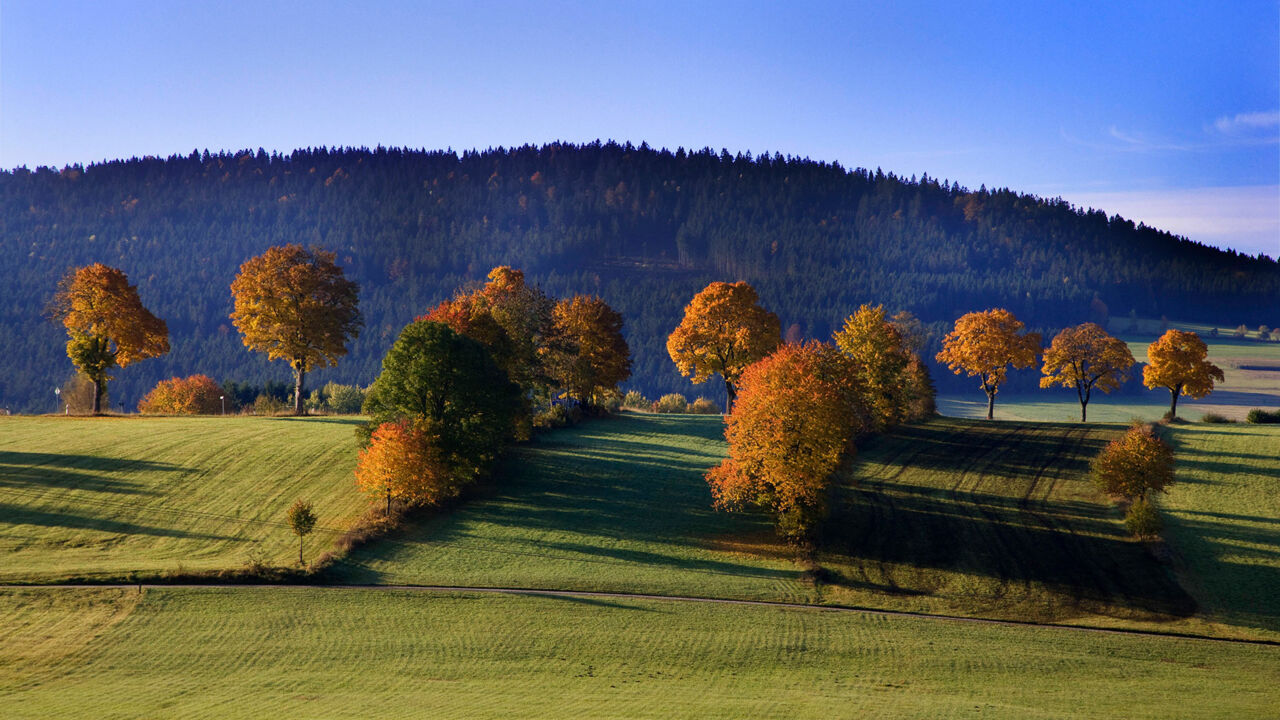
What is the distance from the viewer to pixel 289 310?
81500 millimetres

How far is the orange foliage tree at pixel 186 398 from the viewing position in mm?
114444

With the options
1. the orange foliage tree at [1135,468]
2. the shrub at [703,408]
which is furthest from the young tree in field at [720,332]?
the orange foliage tree at [1135,468]

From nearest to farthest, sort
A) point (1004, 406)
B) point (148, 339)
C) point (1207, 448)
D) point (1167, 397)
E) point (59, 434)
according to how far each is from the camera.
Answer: point (59, 434) → point (1207, 448) → point (148, 339) → point (1004, 406) → point (1167, 397)

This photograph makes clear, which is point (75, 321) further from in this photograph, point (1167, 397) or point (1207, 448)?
point (1167, 397)

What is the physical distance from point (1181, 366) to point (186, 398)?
11839 cm

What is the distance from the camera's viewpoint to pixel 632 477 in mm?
68188

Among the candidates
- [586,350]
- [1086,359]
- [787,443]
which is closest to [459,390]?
[787,443]

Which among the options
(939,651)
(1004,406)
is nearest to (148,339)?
(939,651)

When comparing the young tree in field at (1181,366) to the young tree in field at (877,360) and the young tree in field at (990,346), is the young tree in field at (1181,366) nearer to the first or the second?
the young tree in field at (990,346)

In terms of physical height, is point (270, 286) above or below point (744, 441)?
above

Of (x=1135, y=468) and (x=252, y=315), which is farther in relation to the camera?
(x=252, y=315)

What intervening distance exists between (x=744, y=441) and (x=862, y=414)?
1193cm

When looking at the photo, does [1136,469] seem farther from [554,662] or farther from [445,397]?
[445,397]

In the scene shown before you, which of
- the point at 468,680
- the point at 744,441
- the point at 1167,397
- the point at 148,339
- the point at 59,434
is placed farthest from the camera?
the point at 1167,397
